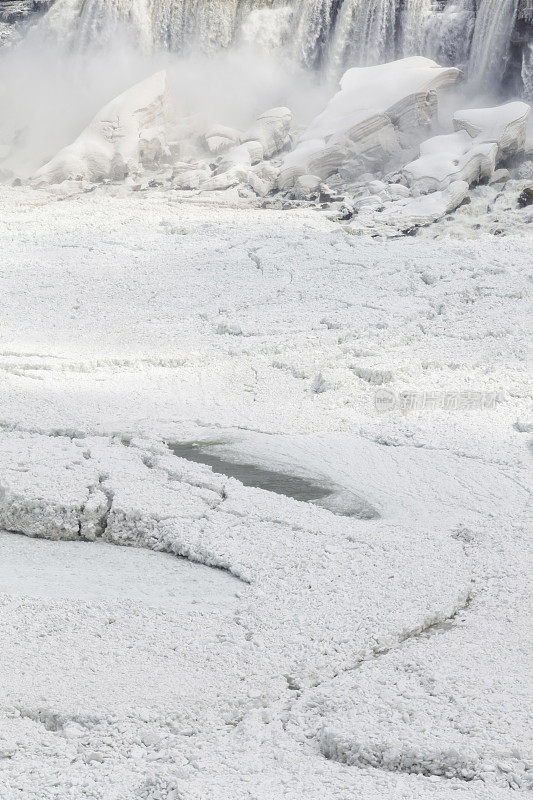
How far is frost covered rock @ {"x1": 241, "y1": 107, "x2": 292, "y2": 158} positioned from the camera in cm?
911

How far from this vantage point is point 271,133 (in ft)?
30.2

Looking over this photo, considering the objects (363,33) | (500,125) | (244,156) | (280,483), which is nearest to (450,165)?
(500,125)

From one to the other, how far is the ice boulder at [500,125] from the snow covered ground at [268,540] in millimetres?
Result: 2465

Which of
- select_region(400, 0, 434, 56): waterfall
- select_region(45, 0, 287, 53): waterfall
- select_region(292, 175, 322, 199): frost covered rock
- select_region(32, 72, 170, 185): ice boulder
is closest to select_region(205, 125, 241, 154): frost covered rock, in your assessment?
select_region(32, 72, 170, 185): ice boulder

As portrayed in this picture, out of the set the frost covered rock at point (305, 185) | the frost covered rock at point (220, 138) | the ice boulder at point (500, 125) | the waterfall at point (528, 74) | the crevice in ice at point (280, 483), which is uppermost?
the waterfall at point (528, 74)

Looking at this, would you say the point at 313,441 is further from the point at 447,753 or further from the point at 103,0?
the point at 103,0

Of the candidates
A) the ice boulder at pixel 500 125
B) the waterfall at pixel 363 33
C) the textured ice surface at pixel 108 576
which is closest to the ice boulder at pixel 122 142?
the waterfall at pixel 363 33

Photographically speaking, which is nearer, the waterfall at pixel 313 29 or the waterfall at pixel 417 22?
the waterfall at pixel 417 22

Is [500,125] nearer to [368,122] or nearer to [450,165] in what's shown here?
[450,165]

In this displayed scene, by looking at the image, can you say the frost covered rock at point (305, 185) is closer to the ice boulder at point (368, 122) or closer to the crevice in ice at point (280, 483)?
the ice boulder at point (368, 122)

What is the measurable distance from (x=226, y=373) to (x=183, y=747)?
8.07ft

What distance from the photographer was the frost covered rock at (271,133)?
29.9 feet

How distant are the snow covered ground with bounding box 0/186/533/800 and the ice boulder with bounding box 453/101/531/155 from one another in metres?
2.47

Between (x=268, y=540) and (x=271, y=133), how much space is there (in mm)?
7442
